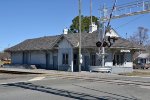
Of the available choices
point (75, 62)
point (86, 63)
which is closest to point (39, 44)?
point (75, 62)

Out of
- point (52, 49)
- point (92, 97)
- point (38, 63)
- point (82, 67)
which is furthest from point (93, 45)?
point (92, 97)

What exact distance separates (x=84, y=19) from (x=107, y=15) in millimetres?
48656

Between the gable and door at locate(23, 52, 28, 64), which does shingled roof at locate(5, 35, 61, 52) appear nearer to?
door at locate(23, 52, 28, 64)

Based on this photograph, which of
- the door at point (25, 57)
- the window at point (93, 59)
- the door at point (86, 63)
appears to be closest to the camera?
the window at point (93, 59)

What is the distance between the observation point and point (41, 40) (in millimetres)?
56844

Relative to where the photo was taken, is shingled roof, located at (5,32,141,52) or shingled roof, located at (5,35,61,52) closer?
shingled roof, located at (5,32,141,52)

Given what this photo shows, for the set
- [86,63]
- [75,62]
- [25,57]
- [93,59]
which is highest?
[25,57]

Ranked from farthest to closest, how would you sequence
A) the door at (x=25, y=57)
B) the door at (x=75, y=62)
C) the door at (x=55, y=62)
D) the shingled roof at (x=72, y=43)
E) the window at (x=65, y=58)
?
the door at (x=25, y=57) < the door at (x=55, y=62) < the window at (x=65, y=58) < the door at (x=75, y=62) < the shingled roof at (x=72, y=43)

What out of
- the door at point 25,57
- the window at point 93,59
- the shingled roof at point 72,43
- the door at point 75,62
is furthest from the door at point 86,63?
the door at point 25,57

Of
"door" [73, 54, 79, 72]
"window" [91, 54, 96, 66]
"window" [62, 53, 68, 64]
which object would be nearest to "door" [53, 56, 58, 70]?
"window" [62, 53, 68, 64]

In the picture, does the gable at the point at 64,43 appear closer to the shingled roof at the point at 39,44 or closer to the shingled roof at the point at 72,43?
the shingled roof at the point at 72,43

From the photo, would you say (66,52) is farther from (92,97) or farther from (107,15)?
(92,97)

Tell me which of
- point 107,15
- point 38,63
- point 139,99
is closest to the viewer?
point 139,99

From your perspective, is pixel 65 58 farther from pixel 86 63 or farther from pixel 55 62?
pixel 55 62
